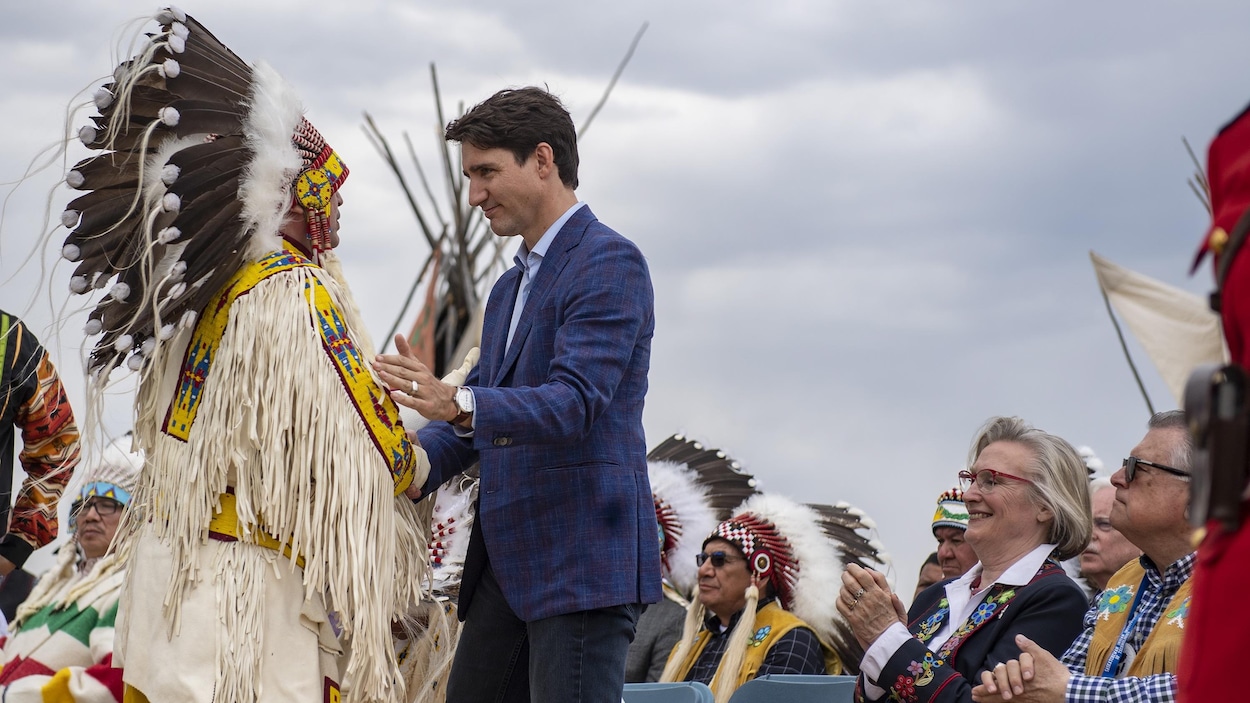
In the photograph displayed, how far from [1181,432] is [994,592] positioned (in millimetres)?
610

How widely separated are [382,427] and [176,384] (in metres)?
0.41

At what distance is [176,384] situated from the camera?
2625 millimetres

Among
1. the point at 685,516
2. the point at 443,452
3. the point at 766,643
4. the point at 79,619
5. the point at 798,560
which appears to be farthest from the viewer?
the point at 685,516

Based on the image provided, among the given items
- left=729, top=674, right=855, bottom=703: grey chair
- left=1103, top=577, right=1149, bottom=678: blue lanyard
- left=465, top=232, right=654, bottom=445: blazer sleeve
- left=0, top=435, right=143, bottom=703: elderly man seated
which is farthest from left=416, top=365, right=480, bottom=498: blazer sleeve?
left=729, top=674, right=855, bottom=703: grey chair

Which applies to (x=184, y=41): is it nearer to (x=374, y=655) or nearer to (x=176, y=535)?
(x=176, y=535)

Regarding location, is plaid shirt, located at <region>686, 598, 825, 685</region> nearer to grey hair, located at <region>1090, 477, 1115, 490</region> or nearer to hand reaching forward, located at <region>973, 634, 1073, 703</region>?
grey hair, located at <region>1090, 477, 1115, 490</region>

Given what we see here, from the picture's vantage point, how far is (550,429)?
2.36 metres

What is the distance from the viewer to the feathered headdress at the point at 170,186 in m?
2.55

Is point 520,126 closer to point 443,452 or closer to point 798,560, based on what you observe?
point 443,452

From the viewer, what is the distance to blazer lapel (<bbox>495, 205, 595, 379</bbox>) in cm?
263

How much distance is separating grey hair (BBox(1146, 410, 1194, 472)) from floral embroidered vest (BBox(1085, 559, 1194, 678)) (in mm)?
253

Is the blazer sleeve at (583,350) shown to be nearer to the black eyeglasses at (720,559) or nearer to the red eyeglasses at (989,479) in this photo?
the red eyeglasses at (989,479)

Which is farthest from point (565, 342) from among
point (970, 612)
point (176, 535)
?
point (970, 612)

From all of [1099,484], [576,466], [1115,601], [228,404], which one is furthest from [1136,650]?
[1099,484]
